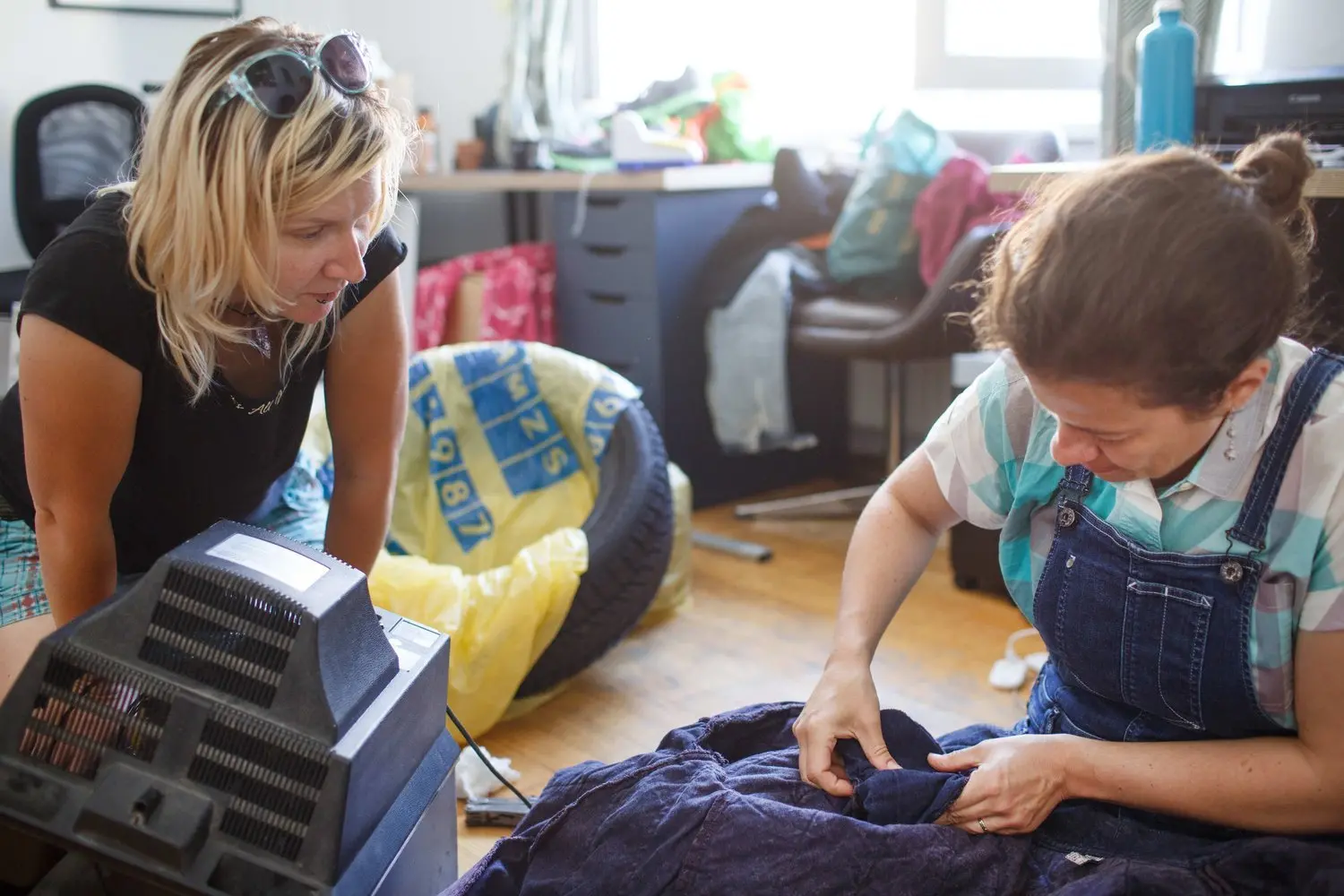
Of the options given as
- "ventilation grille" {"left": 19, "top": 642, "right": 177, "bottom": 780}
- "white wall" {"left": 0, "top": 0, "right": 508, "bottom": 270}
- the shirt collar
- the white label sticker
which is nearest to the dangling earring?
the shirt collar

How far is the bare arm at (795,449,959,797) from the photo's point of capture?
106cm

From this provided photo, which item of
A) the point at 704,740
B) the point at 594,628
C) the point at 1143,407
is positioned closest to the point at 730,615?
the point at 594,628

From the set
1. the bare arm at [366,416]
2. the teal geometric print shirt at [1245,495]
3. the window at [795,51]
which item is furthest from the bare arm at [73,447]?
the window at [795,51]

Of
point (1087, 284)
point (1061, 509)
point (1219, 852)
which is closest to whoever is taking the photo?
point (1087, 284)

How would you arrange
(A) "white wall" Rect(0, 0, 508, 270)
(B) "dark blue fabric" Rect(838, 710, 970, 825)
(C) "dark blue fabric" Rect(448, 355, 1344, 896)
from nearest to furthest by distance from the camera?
(C) "dark blue fabric" Rect(448, 355, 1344, 896) < (B) "dark blue fabric" Rect(838, 710, 970, 825) < (A) "white wall" Rect(0, 0, 508, 270)

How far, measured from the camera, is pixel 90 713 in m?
0.89

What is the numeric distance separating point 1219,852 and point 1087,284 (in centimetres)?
44

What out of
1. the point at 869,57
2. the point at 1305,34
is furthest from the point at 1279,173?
the point at 869,57

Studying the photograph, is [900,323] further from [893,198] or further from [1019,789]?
[1019,789]

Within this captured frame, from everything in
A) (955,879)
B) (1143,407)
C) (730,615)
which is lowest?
(730,615)

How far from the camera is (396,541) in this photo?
230 centimetres

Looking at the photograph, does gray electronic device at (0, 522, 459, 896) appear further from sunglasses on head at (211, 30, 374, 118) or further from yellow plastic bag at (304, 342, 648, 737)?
yellow plastic bag at (304, 342, 648, 737)

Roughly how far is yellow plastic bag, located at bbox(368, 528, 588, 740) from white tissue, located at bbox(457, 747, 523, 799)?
0.09 m

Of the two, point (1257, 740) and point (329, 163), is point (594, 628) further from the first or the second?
point (1257, 740)
